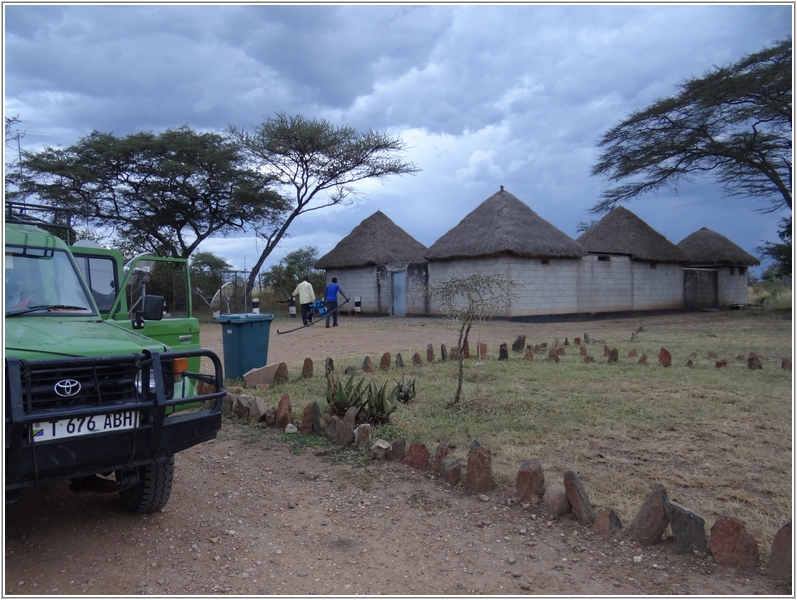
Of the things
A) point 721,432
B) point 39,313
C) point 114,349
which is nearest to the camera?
point 114,349

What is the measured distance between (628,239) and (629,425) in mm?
22769

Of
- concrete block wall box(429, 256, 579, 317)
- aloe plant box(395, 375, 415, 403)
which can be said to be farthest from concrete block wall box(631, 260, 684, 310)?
aloe plant box(395, 375, 415, 403)

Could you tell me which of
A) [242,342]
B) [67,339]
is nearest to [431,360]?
[242,342]

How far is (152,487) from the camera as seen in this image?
12.4ft

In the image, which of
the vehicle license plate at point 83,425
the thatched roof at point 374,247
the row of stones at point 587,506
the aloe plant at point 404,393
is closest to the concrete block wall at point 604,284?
the thatched roof at point 374,247

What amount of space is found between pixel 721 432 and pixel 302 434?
12.5 feet

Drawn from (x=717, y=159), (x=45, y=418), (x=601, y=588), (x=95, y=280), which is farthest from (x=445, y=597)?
(x=717, y=159)

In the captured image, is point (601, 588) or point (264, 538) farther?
point (264, 538)

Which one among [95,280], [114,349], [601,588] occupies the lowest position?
[601,588]

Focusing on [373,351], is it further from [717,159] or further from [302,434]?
[717,159]

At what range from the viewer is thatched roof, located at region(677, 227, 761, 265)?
101 ft

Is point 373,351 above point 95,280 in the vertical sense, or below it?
below

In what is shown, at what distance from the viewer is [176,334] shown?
19.8 ft

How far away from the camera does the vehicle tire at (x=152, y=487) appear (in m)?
3.76
